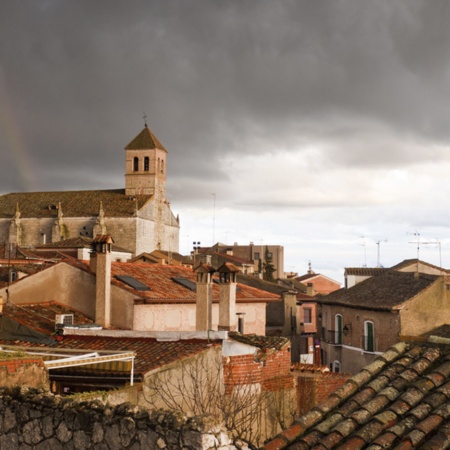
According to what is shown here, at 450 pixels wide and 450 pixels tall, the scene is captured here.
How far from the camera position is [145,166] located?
11125 centimetres

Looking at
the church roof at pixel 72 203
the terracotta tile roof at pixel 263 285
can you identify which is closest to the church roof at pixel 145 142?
the church roof at pixel 72 203

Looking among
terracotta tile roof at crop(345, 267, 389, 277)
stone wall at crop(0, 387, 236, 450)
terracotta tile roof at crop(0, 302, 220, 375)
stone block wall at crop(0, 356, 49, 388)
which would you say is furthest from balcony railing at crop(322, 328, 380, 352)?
stone wall at crop(0, 387, 236, 450)

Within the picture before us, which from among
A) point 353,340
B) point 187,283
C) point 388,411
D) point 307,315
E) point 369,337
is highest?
point 187,283

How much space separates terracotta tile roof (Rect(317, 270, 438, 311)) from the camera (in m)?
33.8

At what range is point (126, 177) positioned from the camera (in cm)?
11081

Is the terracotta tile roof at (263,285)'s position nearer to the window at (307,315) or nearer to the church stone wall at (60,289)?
the window at (307,315)

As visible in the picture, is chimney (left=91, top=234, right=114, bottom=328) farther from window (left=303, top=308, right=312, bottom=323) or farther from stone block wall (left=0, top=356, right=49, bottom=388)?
window (left=303, top=308, right=312, bottom=323)

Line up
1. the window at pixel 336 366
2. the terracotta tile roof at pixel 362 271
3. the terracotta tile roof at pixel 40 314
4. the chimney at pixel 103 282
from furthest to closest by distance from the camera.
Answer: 1. the terracotta tile roof at pixel 362 271
2. the window at pixel 336 366
3. the chimney at pixel 103 282
4. the terracotta tile roof at pixel 40 314

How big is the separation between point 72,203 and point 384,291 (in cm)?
7659

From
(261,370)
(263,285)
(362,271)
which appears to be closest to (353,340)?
(362,271)

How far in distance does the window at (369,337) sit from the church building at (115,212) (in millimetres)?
61858

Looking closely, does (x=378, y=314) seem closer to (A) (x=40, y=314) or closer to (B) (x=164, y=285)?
(B) (x=164, y=285)

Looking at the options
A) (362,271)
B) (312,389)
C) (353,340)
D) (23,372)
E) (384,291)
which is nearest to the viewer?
(23,372)

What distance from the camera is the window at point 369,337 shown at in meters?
34.4
